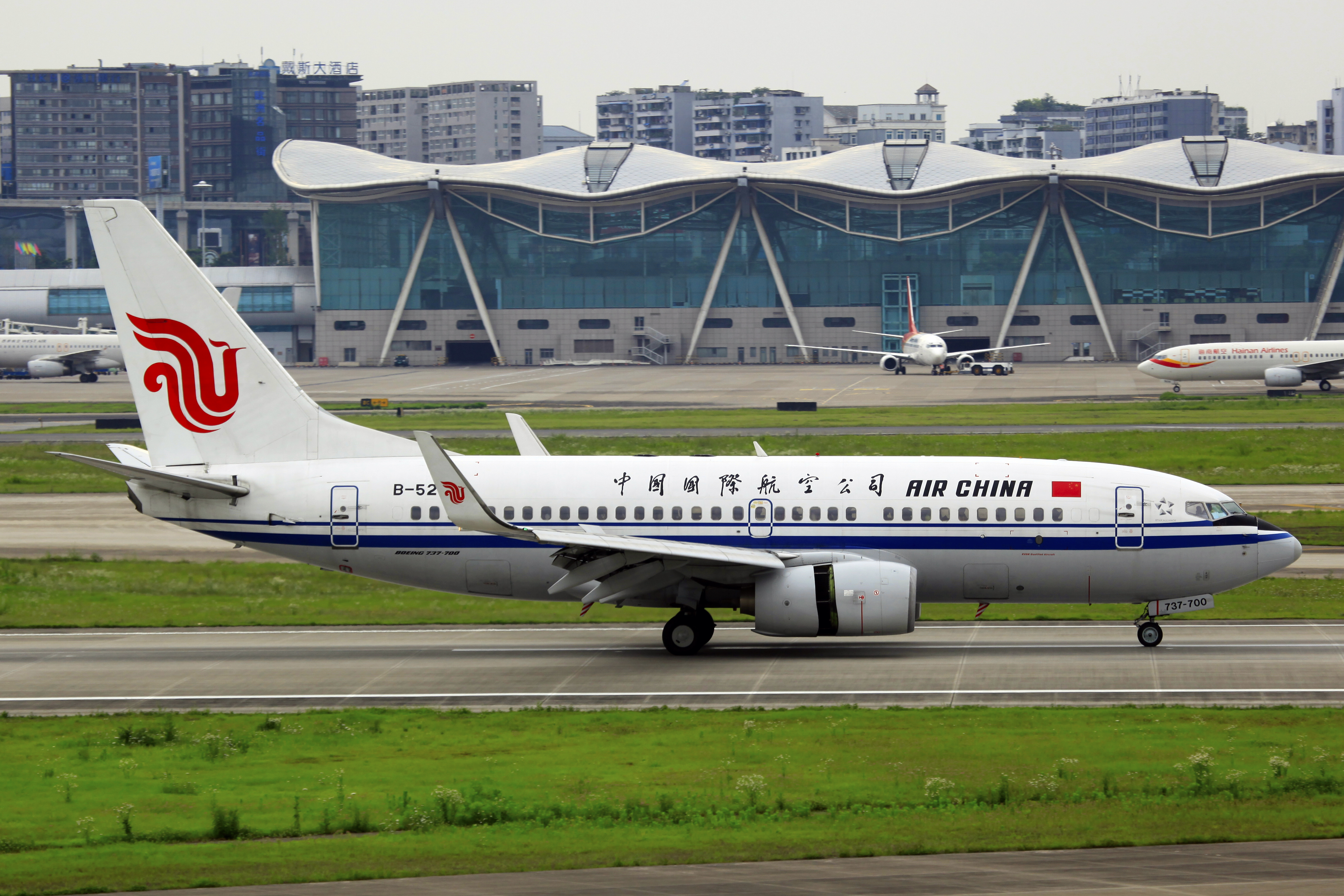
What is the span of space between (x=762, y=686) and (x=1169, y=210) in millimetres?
167419

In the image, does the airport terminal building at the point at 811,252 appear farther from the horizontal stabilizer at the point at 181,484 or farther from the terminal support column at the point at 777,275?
the horizontal stabilizer at the point at 181,484

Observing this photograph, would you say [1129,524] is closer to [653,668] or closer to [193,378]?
[653,668]

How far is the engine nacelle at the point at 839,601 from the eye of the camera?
101 ft

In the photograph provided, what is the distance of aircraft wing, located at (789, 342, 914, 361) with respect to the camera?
491 feet

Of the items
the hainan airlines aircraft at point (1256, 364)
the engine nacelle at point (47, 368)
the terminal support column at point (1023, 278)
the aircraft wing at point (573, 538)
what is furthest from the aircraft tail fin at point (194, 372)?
the terminal support column at point (1023, 278)

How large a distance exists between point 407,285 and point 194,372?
158m

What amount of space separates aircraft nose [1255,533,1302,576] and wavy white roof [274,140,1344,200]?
503 ft

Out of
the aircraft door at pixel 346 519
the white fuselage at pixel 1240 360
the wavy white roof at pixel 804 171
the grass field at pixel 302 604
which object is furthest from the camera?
the wavy white roof at pixel 804 171

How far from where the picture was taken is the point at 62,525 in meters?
52.7

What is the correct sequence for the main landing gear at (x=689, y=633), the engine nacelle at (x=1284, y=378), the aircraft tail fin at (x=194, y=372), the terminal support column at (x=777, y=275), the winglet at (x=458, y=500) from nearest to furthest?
1. the winglet at (x=458, y=500)
2. the main landing gear at (x=689, y=633)
3. the aircraft tail fin at (x=194, y=372)
4. the engine nacelle at (x=1284, y=378)
5. the terminal support column at (x=777, y=275)

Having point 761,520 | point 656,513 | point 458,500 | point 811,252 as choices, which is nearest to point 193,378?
point 458,500

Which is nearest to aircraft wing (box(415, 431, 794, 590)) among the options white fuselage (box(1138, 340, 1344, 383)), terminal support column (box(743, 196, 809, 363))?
white fuselage (box(1138, 340, 1344, 383))

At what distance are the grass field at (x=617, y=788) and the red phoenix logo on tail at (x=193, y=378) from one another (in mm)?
9091

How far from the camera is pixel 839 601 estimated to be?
3072cm
